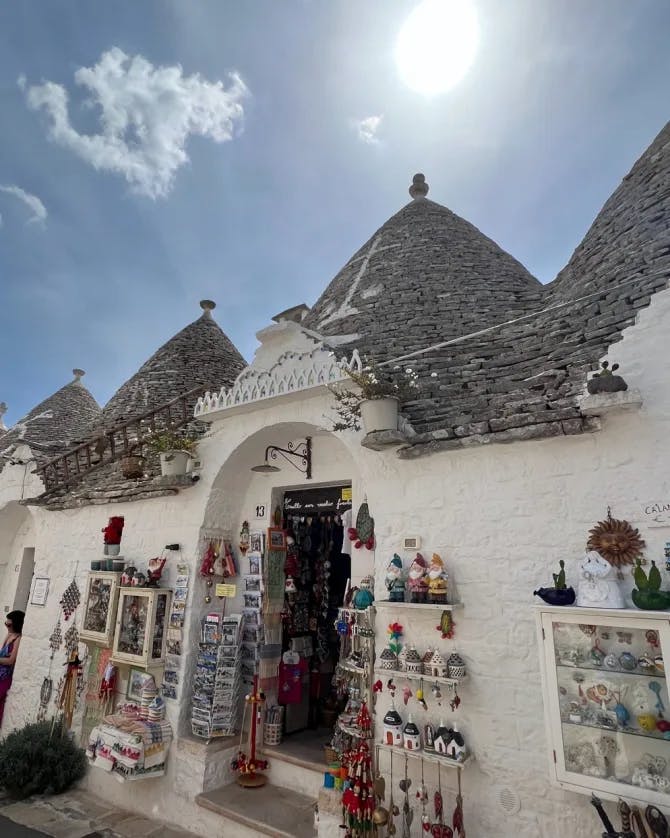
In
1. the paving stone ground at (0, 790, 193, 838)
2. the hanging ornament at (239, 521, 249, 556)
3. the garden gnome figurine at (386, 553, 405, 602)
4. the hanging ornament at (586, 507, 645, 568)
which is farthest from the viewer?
the hanging ornament at (239, 521, 249, 556)

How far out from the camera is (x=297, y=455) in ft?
19.2

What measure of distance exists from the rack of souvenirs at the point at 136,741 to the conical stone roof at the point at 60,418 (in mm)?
7212

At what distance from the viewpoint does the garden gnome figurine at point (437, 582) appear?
3621 mm

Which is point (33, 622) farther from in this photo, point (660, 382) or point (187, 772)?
point (660, 382)

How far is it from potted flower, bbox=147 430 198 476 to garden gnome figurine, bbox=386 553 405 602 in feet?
9.65

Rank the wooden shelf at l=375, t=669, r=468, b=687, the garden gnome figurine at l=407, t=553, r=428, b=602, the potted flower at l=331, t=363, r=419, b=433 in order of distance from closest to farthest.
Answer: the wooden shelf at l=375, t=669, r=468, b=687 < the garden gnome figurine at l=407, t=553, r=428, b=602 < the potted flower at l=331, t=363, r=419, b=433

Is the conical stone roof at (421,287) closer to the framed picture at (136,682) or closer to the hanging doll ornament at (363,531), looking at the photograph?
the hanging doll ornament at (363,531)

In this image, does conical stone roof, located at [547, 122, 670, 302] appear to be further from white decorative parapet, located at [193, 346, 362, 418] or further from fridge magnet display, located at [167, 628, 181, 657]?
fridge magnet display, located at [167, 628, 181, 657]

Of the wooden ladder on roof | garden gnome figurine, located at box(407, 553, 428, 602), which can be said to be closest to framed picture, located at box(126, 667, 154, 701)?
the wooden ladder on roof

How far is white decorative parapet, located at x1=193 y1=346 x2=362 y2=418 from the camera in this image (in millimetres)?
4748

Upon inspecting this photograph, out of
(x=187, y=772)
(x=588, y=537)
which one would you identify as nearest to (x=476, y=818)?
(x=588, y=537)

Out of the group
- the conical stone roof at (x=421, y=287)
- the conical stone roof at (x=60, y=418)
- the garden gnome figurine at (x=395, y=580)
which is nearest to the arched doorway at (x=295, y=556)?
the garden gnome figurine at (x=395, y=580)

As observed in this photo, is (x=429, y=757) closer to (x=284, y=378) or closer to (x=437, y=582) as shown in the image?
(x=437, y=582)

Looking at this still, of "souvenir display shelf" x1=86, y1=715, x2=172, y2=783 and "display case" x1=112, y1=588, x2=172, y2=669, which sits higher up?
"display case" x1=112, y1=588, x2=172, y2=669
